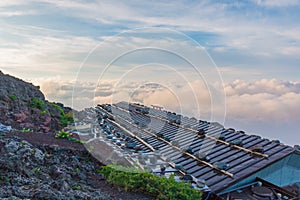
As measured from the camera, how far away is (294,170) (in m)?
11.4

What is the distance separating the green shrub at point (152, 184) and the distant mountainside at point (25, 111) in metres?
9.61

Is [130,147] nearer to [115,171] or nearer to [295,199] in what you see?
[115,171]

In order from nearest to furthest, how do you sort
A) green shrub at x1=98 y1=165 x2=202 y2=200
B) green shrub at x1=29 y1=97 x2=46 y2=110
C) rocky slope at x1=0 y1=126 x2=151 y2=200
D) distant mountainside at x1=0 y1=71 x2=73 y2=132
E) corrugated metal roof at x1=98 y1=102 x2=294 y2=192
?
rocky slope at x1=0 y1=126 x2=151 y2=200, green shrub at x1=98 y1=165 x2=202 y2=200, corrugated metal roof at x1=98 y1=102 x2=294 y2=192, distant mountainside at x1=0 y1=71 x2=73 y2=132, green shrub at x1=29 y1=97 x2=46 y2=110

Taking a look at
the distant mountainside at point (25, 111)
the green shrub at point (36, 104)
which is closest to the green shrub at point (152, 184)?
the distant mountainside at point (25, 111)

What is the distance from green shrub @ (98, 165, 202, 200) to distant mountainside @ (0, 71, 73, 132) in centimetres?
961

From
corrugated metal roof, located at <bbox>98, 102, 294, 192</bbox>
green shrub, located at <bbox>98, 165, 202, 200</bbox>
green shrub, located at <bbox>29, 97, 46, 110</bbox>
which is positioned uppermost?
green shrub, located at <bbox>29, 97, 46, 110</bbox>

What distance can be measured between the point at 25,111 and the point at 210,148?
46.1ft

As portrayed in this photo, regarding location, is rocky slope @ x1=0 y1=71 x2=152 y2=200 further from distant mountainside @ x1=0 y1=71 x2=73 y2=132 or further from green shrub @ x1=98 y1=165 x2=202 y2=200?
distant mountainside @ x1=0 y1=71 x2=73 y2=132

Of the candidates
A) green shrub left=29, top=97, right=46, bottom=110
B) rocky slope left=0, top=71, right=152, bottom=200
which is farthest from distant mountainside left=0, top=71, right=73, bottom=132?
rocky slope left=0, top=71, right=152, bottom=200

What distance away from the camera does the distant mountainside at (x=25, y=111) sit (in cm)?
1909

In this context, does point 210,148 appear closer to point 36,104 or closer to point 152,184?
point 152,184

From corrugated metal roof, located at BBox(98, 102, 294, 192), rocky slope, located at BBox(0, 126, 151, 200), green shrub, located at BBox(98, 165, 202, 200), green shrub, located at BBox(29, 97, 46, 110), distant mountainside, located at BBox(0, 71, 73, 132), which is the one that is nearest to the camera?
rocky slope, located at BBox(0, 126, 151, 200)

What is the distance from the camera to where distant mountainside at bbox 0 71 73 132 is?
19.1m

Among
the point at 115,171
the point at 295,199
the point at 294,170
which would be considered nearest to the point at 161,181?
the point at 115,171
